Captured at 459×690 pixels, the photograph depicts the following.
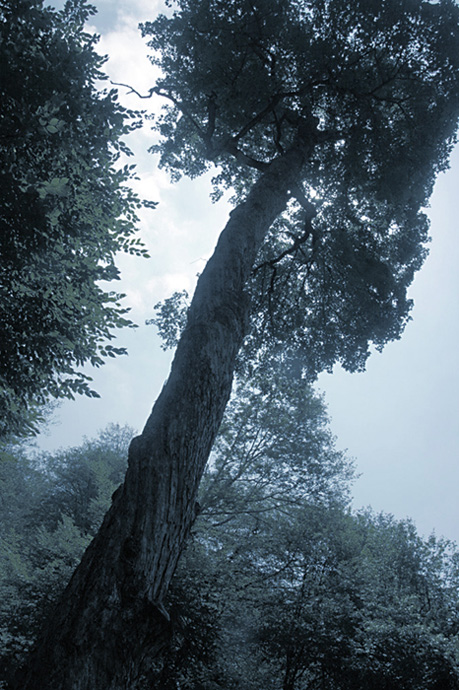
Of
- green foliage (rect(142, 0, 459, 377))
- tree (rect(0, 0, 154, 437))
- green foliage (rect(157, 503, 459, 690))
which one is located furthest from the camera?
green foliage (rect(157, 503, 459, 690))

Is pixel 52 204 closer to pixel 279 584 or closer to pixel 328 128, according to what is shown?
pixel 328 128

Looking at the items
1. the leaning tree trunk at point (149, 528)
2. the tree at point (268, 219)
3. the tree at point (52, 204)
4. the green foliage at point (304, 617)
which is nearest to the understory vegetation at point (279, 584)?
the green foliage at point (304, 617)

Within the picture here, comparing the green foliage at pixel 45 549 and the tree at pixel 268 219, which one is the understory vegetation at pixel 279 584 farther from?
the tree at pixel 268 219

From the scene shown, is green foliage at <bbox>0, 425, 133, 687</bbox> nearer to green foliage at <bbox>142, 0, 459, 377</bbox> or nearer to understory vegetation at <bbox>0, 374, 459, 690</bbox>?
understory vegetation at <bbox>0, 374, 459, 690</bbox>

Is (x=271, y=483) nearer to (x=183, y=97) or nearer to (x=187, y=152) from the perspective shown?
(x=187, y=152)

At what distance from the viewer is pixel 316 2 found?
30.8 feet

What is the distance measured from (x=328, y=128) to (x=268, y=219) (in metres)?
5.37

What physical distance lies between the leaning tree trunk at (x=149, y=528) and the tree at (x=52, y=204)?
242 cm

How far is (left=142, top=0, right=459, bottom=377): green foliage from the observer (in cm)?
921

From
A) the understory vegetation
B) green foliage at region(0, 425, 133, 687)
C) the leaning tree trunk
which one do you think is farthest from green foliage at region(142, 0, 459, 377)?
green foliage at region(0, 425, 133, 687)

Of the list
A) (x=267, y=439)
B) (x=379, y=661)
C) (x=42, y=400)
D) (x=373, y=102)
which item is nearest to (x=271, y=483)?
(x=267, y=439)

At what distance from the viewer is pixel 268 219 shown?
666cm

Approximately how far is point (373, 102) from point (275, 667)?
17.1 meters

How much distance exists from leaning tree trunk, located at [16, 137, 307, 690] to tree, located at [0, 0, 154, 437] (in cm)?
242
